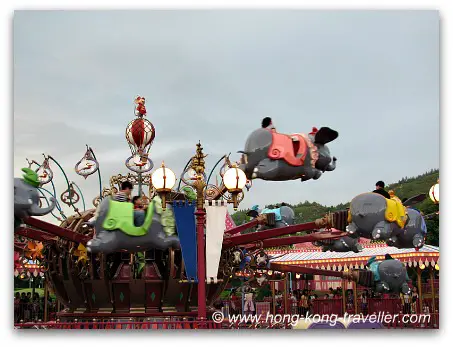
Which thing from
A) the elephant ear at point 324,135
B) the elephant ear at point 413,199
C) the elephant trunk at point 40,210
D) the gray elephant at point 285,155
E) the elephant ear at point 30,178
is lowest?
the elephant trunk at point 40,210

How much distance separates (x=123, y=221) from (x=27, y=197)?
841 millimetres

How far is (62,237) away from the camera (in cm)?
679

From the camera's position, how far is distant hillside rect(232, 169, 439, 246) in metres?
8.27

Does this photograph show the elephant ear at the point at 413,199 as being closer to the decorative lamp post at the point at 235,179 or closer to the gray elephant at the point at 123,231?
the decorative lamp post at the point at 235,179

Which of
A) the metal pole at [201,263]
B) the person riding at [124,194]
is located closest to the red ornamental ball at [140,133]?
the person riding at [124,194]

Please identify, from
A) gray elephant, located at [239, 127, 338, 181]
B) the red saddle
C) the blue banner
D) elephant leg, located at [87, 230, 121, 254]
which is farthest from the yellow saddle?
elephant leg, located at [87, 230, 121, 254]

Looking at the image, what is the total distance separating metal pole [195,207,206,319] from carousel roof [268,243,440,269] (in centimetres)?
558

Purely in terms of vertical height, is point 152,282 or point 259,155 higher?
point 259,155

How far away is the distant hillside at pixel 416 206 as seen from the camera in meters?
8.27

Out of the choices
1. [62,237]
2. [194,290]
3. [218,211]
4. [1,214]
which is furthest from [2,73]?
[194,290]

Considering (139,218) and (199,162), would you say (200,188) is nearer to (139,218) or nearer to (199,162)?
(199,162)

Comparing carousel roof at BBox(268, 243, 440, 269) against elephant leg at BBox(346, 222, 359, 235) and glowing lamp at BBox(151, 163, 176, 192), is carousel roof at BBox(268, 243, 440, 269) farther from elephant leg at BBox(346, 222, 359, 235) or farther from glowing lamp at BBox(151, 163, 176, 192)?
glowing lamp at BBox(151, 163, 176, 192)
